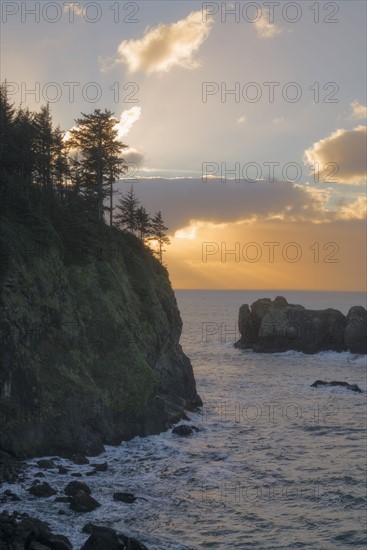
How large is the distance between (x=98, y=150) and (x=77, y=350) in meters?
26.1

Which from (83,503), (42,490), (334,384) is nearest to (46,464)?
(42,490)

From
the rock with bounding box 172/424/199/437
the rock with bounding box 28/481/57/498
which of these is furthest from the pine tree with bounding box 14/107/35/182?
the rock with bounding box 28/481/57/498

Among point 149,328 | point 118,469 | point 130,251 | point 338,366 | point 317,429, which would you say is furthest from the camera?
point 338,366

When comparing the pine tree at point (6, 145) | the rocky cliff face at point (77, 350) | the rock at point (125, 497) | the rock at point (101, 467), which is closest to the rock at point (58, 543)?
the rock at point (125, 497)

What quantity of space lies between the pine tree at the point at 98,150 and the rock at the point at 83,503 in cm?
3391

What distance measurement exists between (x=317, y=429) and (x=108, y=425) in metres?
17.3

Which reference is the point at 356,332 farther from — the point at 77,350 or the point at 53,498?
the point at 53,498

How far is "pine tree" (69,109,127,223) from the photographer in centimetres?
5397

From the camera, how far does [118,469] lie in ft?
97.6

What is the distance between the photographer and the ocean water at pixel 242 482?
2288cm

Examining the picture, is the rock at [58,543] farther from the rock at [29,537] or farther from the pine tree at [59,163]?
the pine tree at [59,163]

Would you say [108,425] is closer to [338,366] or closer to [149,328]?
[149,328]

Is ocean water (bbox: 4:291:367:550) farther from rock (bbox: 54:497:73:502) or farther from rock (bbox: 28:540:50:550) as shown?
rock (bbox: 28:540:50:550)

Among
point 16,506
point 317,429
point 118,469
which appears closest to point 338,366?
point 317,429
